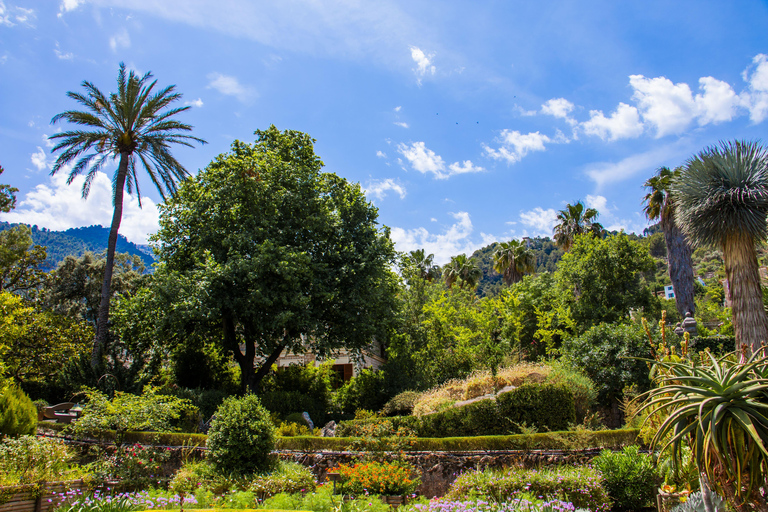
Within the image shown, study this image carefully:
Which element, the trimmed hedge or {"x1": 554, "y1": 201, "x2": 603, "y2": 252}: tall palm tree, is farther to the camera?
{"x1": 554, "y1": 201, "x2": 603, "y2": 252}: tall palm tree

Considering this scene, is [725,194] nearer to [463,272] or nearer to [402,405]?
[402,405]

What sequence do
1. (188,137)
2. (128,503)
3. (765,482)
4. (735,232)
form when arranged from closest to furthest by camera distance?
(765,482) → (128,503) → (735,232) → (188,137)

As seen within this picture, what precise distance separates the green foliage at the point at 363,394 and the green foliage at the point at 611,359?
7.84 meters

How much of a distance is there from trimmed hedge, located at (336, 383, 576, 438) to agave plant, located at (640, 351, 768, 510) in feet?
25.3

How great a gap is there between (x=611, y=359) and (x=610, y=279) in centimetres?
906

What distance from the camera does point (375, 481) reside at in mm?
7984

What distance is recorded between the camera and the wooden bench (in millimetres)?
13098

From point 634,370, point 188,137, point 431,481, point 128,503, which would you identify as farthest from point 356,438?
point 188,137

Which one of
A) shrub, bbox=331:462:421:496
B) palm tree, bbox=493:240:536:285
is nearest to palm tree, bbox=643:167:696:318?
palm tree, bbox=493:240:536:285

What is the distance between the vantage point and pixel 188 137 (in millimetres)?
20797

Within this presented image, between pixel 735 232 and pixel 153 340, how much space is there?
20.8m

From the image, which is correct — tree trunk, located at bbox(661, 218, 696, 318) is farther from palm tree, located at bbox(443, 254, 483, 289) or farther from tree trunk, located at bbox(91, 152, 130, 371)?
tree trunk, located at bbox(91, 152, 130, 371)

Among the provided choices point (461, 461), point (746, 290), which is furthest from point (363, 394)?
point (746, 290)

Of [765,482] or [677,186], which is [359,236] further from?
[765,482]
